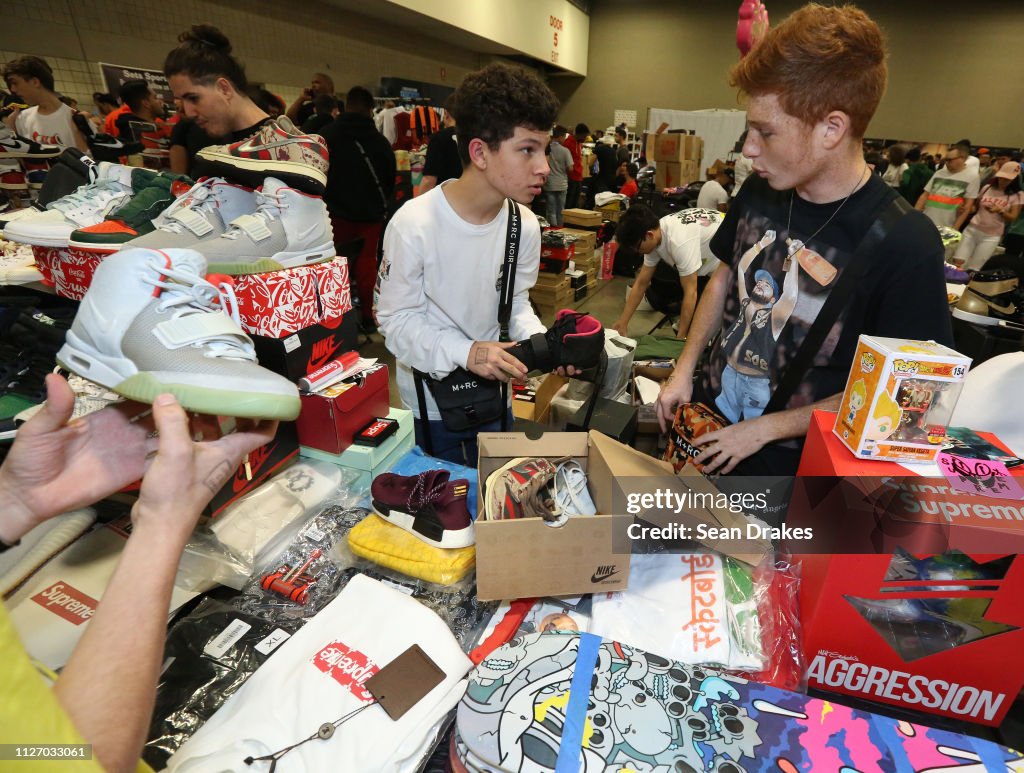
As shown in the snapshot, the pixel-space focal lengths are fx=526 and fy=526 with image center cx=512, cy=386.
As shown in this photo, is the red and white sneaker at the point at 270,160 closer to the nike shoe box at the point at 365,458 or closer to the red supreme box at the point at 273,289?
the red supreme box at the point at 273,289

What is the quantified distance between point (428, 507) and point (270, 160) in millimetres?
1153

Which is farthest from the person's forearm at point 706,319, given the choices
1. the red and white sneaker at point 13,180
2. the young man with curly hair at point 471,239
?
the red and white sneaker at point 13,180

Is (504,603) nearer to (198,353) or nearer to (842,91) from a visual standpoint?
(198,353)

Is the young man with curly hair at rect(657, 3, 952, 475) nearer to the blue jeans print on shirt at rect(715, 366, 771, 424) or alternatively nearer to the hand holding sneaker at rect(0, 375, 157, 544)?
the blue jeans print on shirt at rect(715, 366, 771, 424)

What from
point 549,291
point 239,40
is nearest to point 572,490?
point 549,291

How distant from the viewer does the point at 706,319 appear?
1648 mm

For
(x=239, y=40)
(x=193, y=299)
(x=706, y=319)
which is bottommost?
(x=706, y=319)

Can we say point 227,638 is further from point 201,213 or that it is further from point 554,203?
point 554,203

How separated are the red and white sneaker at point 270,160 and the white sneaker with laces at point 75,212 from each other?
0.34 m

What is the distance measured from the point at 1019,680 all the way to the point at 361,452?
57.0 inches

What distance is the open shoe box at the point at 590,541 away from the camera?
948mm

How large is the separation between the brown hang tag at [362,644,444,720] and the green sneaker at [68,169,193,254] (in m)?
1.32

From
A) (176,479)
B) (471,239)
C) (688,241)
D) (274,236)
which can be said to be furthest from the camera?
(688,241)

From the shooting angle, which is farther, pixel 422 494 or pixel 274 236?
pixel 274 236
